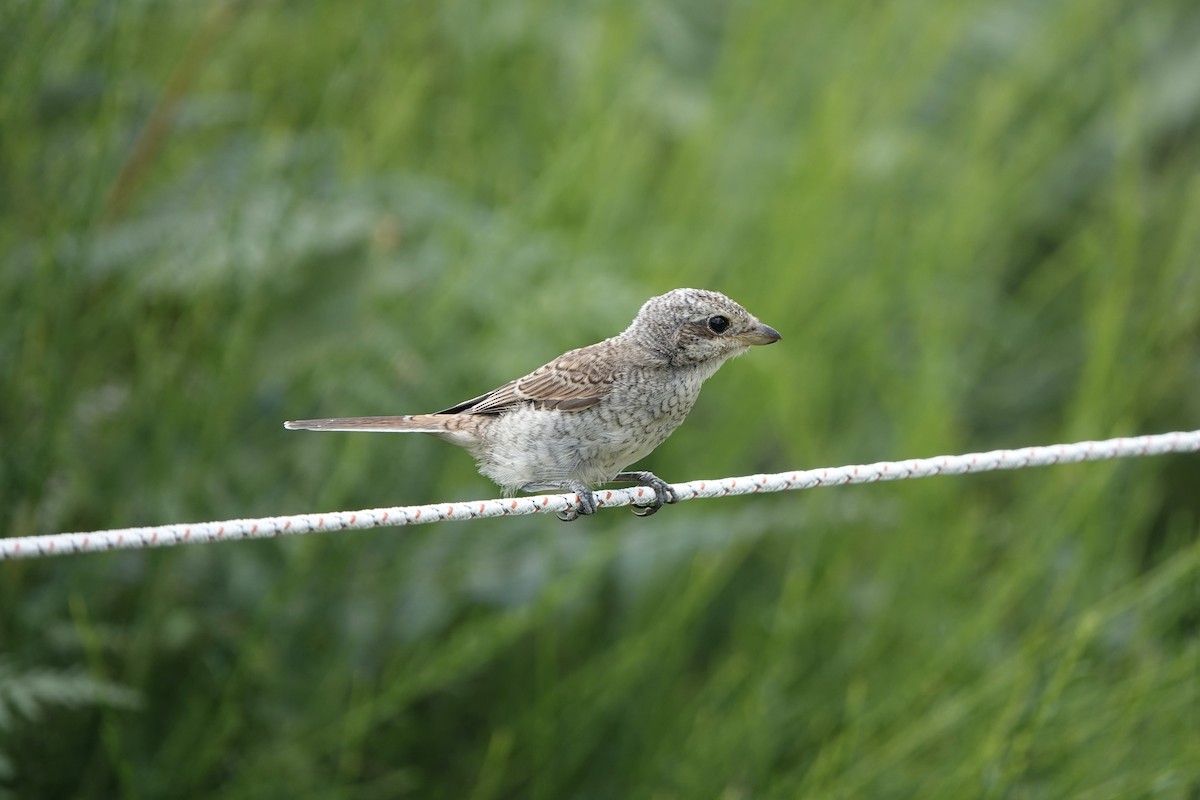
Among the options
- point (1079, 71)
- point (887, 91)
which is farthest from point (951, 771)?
point (1079, 71)

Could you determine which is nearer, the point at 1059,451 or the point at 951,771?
the point at 1059,451

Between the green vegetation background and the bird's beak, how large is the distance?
0.70 meters

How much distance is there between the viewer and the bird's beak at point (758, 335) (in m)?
1.87

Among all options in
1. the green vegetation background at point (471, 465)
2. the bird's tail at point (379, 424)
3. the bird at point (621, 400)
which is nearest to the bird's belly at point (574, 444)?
the bird at point (621, 400)

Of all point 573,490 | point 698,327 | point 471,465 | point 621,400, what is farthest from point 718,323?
point 471,465

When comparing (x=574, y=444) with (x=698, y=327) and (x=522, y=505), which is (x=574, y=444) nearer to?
(x=698, y=327)

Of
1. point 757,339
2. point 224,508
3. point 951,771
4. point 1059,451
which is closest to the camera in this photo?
point 1059,451

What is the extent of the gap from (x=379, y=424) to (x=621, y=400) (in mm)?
371

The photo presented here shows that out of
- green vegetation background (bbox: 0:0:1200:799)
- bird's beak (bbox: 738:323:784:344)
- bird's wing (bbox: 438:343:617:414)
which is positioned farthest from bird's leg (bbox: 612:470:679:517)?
green vegetation background (bbox: 0:0:1200:799)

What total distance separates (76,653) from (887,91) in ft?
10.0

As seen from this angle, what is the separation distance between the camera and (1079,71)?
483cm

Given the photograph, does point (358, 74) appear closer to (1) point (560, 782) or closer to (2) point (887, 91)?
(1) point (560, 782)

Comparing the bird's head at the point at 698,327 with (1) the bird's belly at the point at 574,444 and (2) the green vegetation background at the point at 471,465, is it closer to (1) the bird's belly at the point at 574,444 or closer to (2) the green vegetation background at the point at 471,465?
(1) the bird's belly at the point at 574,444

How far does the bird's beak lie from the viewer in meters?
1.87
